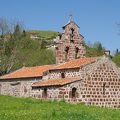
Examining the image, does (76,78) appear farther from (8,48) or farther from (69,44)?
(8,48)

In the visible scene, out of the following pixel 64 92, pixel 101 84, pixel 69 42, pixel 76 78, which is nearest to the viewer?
pixel 64 92

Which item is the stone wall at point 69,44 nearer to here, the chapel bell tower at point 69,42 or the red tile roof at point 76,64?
the chapel bell tower at point 69,42

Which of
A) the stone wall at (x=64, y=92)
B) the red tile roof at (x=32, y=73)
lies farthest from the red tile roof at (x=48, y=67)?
the stone wall at (x=64, y=92)

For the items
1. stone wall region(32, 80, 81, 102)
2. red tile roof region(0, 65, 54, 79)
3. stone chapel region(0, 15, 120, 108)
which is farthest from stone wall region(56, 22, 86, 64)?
stone wall region(32, 80, 81, 102)

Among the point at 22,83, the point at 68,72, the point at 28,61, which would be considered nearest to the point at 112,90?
the point at 68,72

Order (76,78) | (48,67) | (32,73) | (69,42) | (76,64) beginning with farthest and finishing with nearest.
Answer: (32,73), (48,67), (69,42), (76,64), (76,78)

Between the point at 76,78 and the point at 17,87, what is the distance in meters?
11.4

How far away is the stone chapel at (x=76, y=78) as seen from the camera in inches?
1149

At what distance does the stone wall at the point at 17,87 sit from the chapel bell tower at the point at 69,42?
3.61 meters

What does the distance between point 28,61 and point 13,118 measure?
1860 inches

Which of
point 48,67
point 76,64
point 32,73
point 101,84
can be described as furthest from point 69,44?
point 101,84

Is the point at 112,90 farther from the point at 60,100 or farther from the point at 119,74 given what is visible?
the point at 60,100

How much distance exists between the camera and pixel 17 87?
38875mm

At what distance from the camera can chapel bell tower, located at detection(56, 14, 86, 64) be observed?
34125 mm
